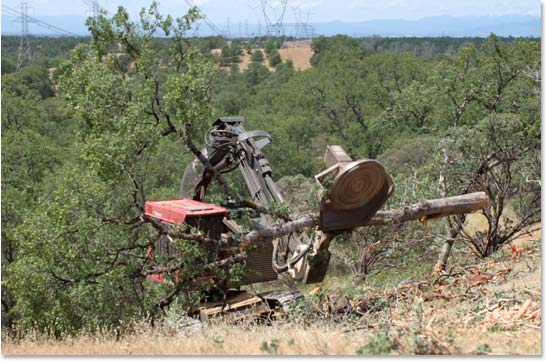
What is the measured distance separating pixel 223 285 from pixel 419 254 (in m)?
4.96

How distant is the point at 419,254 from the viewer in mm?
13742

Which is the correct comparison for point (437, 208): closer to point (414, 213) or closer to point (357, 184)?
point (414, 213)

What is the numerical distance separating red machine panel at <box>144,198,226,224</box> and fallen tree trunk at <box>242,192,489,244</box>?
5.72 feet

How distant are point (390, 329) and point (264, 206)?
3505 mm

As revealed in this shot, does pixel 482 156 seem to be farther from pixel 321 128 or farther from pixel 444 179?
pixel 321 128

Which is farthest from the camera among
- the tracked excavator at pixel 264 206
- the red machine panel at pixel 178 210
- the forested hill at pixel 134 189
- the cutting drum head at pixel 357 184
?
the forested hill at pixel 134 189

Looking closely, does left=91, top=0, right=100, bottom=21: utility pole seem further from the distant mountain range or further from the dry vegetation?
the dry vegetation

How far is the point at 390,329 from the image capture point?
22.9ft

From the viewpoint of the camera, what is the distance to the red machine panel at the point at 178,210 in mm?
10125

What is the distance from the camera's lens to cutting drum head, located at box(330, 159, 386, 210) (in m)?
7.41

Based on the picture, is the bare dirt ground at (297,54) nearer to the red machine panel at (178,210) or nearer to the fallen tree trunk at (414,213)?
the red machine panel at (178,210)

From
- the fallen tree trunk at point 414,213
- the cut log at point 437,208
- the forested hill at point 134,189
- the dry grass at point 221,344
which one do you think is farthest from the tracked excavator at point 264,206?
the dry grass at point 221,344

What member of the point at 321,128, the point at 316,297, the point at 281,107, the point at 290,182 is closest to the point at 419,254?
the point at 316,297

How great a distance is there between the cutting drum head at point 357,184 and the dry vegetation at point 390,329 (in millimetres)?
1395
